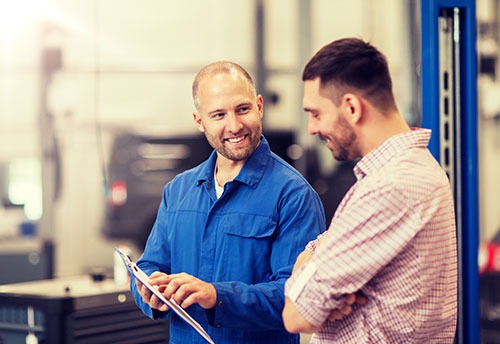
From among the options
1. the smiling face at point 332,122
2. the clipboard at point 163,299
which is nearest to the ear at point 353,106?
the smiling face at point 332,122

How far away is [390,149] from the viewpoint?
5.87ft

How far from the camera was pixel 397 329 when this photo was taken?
1.76m

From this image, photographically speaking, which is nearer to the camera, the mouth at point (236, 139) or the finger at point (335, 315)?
the finger at point (335, 315)

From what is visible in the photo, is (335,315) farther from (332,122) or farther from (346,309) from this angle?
(332,122)

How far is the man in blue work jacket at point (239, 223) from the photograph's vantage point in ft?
7.12

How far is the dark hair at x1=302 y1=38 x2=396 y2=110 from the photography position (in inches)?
71.3

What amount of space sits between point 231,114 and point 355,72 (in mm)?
511

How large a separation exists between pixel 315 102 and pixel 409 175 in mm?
271

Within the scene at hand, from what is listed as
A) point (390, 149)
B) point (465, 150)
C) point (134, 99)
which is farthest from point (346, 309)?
point (134, 99)

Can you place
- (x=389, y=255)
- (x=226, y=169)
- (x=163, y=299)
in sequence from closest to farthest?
(x=389, y=255), (x=163, y=299), (x=226, y=169)

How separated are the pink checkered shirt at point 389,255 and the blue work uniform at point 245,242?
0.35 meters

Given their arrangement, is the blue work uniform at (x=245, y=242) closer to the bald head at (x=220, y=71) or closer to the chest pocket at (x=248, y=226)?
the chest pocket at (x=248, y=226)

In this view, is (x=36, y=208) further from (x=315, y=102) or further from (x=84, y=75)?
(x=315, y=102)

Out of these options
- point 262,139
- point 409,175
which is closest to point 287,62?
point 262,139
